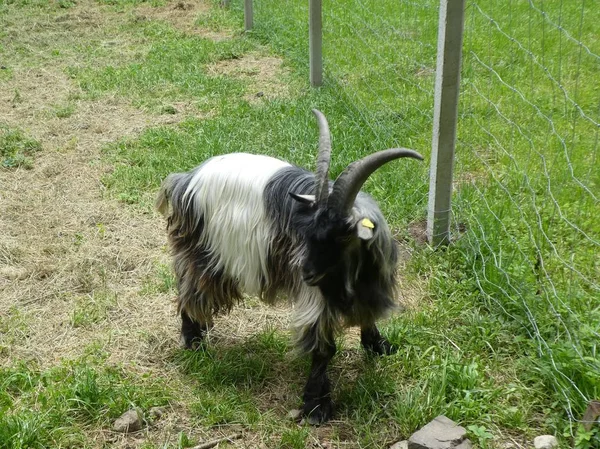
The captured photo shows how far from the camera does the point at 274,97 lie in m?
6.98

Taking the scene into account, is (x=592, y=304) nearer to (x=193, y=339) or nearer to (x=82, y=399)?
(x=193, y=339)

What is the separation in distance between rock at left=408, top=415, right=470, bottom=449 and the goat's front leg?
510 millimetres

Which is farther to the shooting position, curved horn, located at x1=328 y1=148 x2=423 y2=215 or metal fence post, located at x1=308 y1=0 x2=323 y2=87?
metal fence post, located at x1=308 y1=0 x2=323 y2=87

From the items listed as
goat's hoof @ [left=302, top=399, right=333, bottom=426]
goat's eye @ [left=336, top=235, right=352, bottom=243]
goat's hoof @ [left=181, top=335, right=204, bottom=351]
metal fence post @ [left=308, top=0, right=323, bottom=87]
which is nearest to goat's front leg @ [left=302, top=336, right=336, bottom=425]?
goat's hoof @ [left=302, top=399, right=333, bottom=426]

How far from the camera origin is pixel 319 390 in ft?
10.0

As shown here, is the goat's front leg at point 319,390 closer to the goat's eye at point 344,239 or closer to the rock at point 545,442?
the goat's eye at point 344,239

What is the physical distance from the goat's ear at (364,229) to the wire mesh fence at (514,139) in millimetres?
1079

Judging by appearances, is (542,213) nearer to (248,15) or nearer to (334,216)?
(334,216)

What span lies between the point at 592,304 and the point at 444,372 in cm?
91

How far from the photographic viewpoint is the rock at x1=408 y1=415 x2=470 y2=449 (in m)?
2.59

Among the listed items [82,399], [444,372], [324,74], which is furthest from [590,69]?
[82,399]

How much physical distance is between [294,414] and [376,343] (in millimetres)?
586

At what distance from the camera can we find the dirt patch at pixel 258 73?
720 centimetres

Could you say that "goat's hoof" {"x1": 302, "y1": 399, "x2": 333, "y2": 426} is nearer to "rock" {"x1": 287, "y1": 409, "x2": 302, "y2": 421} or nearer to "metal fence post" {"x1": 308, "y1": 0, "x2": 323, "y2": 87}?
"rock" {"x1": 287, "y1": 409, "x2": 302, "y2": 421}
